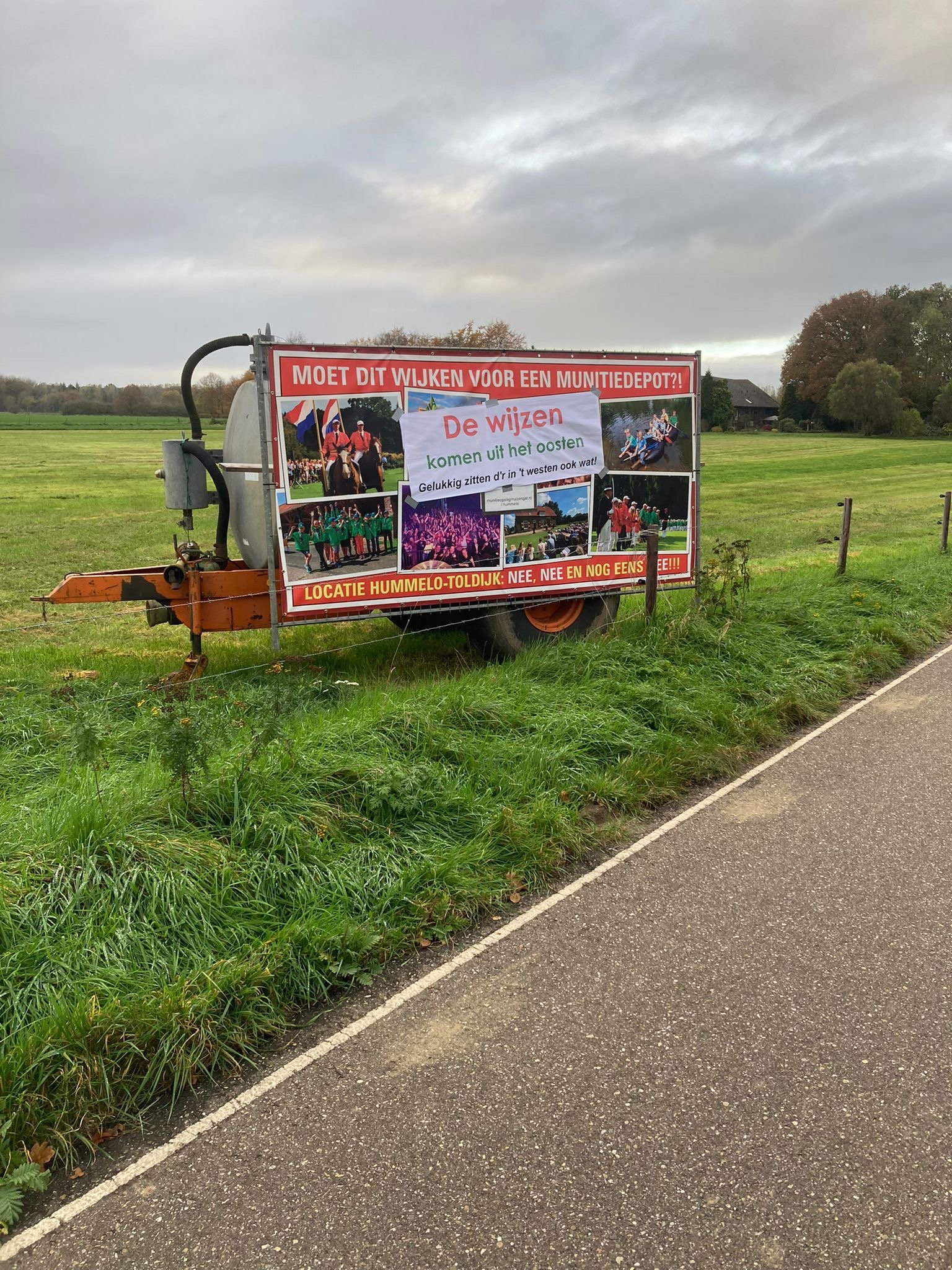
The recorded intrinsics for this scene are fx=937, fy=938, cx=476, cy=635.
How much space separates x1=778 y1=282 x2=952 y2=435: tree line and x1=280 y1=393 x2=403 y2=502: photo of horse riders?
239ft

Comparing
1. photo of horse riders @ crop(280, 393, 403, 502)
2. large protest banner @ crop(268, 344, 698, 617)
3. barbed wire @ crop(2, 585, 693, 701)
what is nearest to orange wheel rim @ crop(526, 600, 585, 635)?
barbed wire @ crop(2, 585, 693, 701)

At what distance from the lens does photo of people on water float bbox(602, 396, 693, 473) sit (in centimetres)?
808

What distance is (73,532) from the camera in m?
18.9

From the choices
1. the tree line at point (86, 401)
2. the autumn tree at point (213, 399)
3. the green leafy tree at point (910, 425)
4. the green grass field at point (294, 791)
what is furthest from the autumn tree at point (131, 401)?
the green grass field at point (294, 791)

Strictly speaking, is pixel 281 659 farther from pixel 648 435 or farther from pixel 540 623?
pixel 648 435

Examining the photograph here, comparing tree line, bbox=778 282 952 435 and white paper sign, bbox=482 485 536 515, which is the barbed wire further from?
tree line, bbox=778 282 952 435

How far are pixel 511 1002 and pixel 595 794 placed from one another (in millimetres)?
1890

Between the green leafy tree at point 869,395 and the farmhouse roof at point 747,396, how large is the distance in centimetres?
2759

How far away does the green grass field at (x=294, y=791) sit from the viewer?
10.4 feet

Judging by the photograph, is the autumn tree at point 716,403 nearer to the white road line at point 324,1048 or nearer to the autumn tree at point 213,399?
the autumn tree at point 213,399

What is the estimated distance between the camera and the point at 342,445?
22.2ft

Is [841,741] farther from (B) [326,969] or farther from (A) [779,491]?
(A) [779,491]

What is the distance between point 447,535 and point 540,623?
1.52 metres

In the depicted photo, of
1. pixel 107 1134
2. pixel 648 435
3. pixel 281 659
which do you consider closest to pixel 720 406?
pixel 648 435
